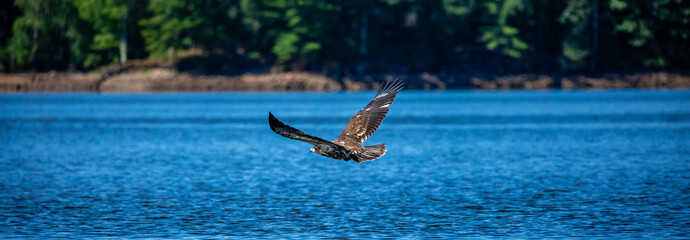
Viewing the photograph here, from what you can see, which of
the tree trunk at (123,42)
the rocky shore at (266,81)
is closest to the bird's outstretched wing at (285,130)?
the rocky shore at (266,81)

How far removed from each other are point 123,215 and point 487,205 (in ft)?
25.3

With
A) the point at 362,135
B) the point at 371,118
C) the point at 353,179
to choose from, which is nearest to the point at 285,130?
the point at 362,135

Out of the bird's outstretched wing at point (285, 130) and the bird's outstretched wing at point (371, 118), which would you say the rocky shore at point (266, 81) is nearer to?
the bird's outstretched wing at point (371, 118)

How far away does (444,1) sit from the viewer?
267 feet

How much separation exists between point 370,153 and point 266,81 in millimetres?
69976

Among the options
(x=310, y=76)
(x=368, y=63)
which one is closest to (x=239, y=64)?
(x=310, y=76)

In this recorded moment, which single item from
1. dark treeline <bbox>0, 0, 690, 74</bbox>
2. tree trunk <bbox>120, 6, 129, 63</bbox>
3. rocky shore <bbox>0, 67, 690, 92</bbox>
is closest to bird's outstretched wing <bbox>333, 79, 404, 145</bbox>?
dark treeline <bbox>0, 0, 690, 74</bbox>

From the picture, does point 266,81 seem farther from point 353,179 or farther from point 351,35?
point 353,179

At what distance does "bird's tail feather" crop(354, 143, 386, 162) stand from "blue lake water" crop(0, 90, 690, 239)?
2.31 metres

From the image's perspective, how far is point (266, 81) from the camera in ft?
270

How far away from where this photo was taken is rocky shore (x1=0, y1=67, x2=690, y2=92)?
3177 inches

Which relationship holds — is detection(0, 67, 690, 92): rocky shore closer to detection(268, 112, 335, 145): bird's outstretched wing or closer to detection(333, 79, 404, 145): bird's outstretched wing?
detection(333, 79, 404, 145): bird's outstretched wing

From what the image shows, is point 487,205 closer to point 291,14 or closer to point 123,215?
point 123,215

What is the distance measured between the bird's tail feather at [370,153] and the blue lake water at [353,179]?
7.58ft
